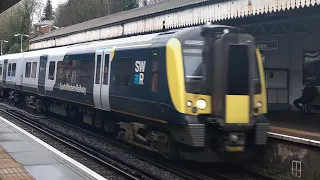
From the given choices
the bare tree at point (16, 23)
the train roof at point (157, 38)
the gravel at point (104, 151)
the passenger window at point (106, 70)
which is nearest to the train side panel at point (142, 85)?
the train roof at point (157, 38)

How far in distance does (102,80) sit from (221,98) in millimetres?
4724

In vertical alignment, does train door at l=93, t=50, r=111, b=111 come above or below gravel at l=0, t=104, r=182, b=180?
above

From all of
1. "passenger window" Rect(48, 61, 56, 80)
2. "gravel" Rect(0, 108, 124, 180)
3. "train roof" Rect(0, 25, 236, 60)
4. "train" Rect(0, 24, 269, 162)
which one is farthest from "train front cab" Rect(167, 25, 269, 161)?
"passenger window" Rect(48, 61, 56, 80)

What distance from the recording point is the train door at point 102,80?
461 inches

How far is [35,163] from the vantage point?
813 cm

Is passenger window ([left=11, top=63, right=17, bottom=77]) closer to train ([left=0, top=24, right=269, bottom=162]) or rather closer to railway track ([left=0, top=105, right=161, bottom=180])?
railway track ([left=0, top=105, right=161, bottom=180])

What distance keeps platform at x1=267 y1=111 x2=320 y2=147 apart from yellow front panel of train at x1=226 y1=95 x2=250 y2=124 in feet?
3.85

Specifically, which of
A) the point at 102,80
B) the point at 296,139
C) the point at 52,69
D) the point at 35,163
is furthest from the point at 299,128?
the point at 52,69

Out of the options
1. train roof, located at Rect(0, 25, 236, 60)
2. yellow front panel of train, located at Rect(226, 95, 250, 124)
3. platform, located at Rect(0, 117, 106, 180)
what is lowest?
platform, located at Rect(0, 117, 106, 180)

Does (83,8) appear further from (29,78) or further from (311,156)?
(311,156)

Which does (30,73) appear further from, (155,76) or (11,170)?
(11,170)

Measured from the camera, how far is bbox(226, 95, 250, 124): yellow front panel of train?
817cm

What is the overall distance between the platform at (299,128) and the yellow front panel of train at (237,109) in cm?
117

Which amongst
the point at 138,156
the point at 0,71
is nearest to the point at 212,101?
the point at 138,156
